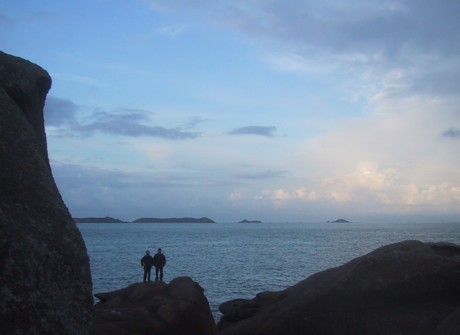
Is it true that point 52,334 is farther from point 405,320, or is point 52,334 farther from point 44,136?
point 405,320

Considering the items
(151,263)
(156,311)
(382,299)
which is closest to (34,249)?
(156,311)

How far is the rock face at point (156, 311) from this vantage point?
14.0 metres

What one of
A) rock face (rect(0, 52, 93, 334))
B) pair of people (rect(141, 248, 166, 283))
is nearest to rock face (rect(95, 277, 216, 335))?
rock face (rect(0, 52, 93, 334))

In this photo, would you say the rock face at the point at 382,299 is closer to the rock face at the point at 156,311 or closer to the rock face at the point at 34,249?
the rock face at the point at 156,311

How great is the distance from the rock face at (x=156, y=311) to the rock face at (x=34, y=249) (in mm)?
5784

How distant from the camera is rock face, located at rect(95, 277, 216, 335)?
46.0 ft

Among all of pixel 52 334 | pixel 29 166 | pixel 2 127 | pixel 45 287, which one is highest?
pixel 2 127

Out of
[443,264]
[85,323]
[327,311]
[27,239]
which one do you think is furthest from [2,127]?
[443,264]

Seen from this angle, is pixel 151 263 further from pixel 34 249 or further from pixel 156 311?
pixel 34 249

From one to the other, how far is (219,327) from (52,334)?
13311mm

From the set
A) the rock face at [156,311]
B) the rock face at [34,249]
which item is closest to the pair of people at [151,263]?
the rock face at [156,311]

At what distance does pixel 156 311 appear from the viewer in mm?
15391

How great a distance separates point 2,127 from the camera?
8.50m

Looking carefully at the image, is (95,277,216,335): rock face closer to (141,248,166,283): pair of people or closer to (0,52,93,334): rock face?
(0,52,93,334): rock face
